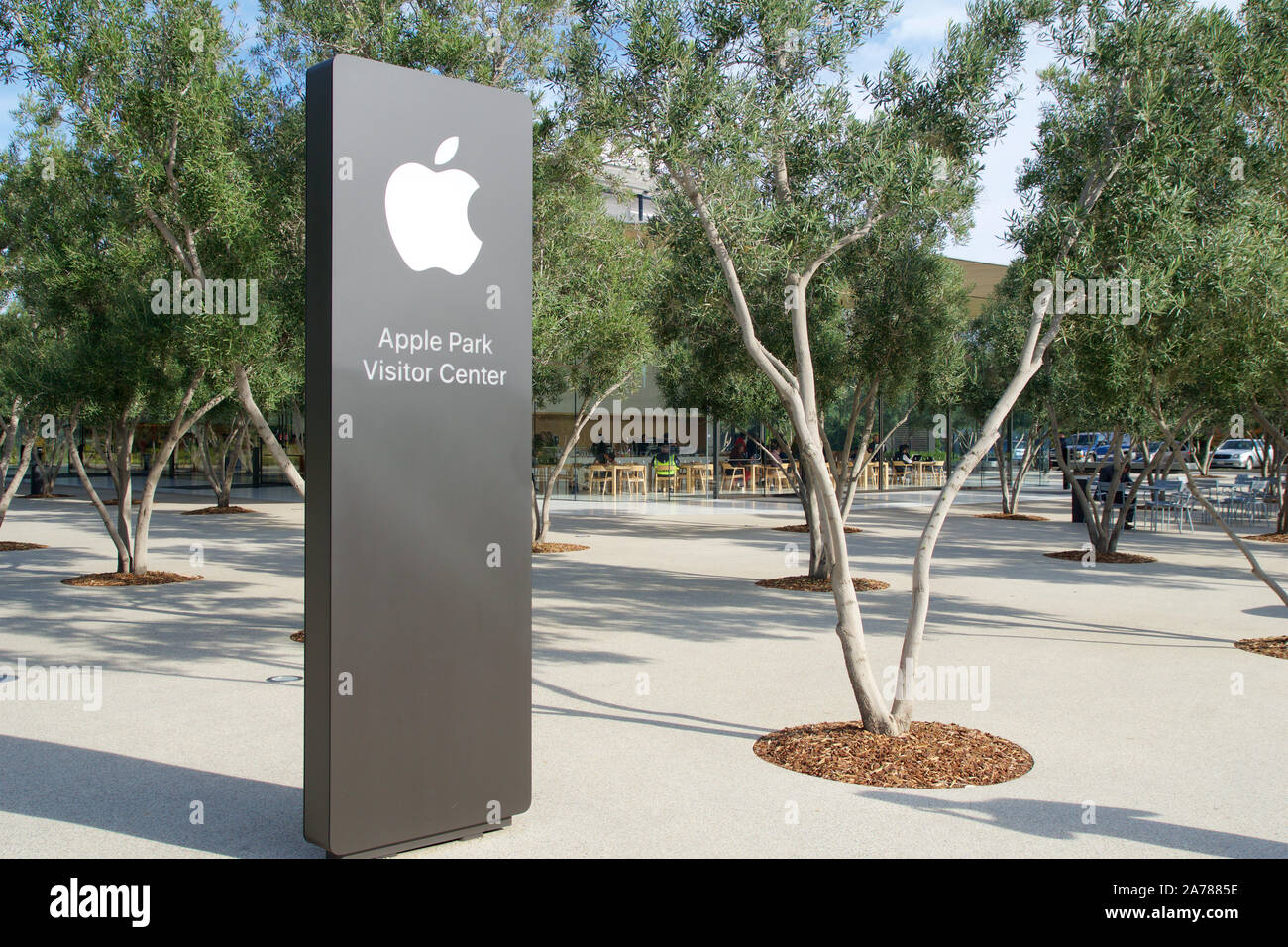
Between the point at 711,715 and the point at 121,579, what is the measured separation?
9.30m

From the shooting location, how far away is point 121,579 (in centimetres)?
1294

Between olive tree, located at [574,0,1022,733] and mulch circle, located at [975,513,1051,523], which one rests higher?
olive tree, located at [574,0,1022,733]

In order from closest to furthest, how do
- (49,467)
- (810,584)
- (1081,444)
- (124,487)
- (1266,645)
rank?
1. (1266,645)
2. (810,584)
3. (124,487)
4. (49,467)
5. (1081,444)

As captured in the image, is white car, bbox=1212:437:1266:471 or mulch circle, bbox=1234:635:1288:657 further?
white car, bbox=1212:437:1266:471

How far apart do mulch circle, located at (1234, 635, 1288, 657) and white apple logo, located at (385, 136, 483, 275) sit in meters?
7.76

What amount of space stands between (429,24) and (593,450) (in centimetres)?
2667

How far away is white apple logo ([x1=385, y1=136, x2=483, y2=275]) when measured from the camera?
4.32 meters

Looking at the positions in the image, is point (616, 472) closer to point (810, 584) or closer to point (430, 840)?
point (810, 584)

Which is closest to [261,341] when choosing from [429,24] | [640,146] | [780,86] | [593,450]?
[429,24]

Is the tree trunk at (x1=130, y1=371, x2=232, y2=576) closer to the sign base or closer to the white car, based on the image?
the sign base

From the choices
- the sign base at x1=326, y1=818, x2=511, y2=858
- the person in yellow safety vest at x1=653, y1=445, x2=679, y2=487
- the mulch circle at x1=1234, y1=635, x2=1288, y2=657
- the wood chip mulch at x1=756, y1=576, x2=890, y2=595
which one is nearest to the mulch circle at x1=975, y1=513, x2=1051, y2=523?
the person in yellow safety vest at x1=653, y1=445, x2=679, y2=487

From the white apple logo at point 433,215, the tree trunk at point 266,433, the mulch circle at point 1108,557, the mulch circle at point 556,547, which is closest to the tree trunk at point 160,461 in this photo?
the tree trunk at point 266,433

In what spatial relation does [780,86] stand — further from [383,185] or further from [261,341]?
[261,341]

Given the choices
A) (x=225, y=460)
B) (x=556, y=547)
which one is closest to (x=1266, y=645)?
(x=556, y=547)
